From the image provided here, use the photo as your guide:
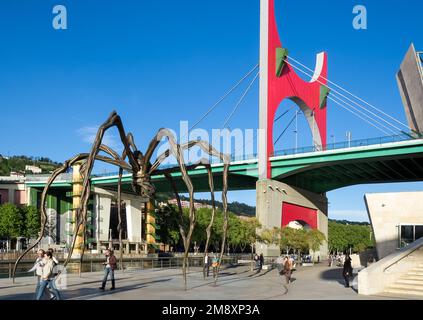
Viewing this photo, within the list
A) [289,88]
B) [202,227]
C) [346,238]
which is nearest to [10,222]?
[202,227]

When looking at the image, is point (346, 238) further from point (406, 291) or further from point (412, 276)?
point (406, 291)

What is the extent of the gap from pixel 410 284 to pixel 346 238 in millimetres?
113782

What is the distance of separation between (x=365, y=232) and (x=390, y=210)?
375 ft

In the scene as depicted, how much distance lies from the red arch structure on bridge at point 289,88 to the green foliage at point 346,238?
166 ft

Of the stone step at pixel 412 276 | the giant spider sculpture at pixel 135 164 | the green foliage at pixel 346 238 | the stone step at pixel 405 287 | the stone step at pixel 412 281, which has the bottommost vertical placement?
the green foliage at pixel 346 238

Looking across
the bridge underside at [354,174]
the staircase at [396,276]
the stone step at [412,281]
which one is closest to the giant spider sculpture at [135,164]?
the staircase at [396,276]

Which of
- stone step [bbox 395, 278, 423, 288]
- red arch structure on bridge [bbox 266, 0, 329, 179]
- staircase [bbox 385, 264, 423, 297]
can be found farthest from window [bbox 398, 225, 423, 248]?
red arch structure on bridge [bbox 266, 0, 329, 179]

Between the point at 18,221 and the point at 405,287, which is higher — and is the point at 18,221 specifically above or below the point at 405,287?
below

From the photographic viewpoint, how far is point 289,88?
216 feet

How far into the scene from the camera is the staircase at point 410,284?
1705 centimetres

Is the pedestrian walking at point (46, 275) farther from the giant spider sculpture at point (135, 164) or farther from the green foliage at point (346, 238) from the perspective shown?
the green foliage at point (346, 238)

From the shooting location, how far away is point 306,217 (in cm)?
7038
